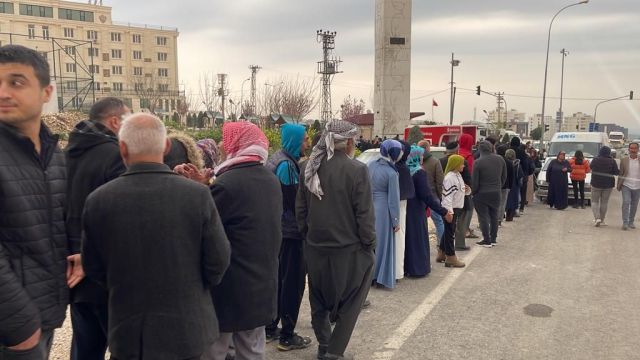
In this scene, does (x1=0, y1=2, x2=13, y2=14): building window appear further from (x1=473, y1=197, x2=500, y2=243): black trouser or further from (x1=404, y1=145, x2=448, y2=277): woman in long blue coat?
(x1=404, y1=145, x2=448, y2=277): woman in long blue coat

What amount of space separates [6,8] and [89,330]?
88151mm

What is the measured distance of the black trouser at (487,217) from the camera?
818cm

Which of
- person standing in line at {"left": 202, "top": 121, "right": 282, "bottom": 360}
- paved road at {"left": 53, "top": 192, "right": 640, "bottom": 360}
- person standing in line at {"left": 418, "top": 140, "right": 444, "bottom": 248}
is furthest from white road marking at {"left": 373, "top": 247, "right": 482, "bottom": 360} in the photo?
person standing in line at {"left": 202, "top": 121, "right": 282, "bottom": 360}

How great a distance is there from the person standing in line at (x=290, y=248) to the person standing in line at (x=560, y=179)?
1083 cm

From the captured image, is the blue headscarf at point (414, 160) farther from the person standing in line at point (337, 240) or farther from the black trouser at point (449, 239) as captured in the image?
the person standing in line at point (337, 240)

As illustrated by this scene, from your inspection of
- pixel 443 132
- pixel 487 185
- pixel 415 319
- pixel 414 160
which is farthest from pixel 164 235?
pixel 443 132

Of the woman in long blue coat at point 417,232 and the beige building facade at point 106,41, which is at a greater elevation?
the beige building facade at point 106,41

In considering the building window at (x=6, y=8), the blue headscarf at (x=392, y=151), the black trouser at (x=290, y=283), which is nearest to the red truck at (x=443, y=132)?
the blue headscarf at (x=392, y=151)

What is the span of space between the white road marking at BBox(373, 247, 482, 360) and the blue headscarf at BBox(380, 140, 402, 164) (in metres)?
1.70

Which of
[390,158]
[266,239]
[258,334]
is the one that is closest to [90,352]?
[258,334]

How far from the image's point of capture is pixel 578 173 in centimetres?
1300

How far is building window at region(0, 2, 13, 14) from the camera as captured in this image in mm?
72188

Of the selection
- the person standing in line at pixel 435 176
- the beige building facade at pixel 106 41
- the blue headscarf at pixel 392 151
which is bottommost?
the person standing in line at pixel 435 176

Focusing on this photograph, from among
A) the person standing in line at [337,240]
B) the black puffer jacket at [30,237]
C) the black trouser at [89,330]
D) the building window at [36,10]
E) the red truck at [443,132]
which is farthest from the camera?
the building window at [36,10]
